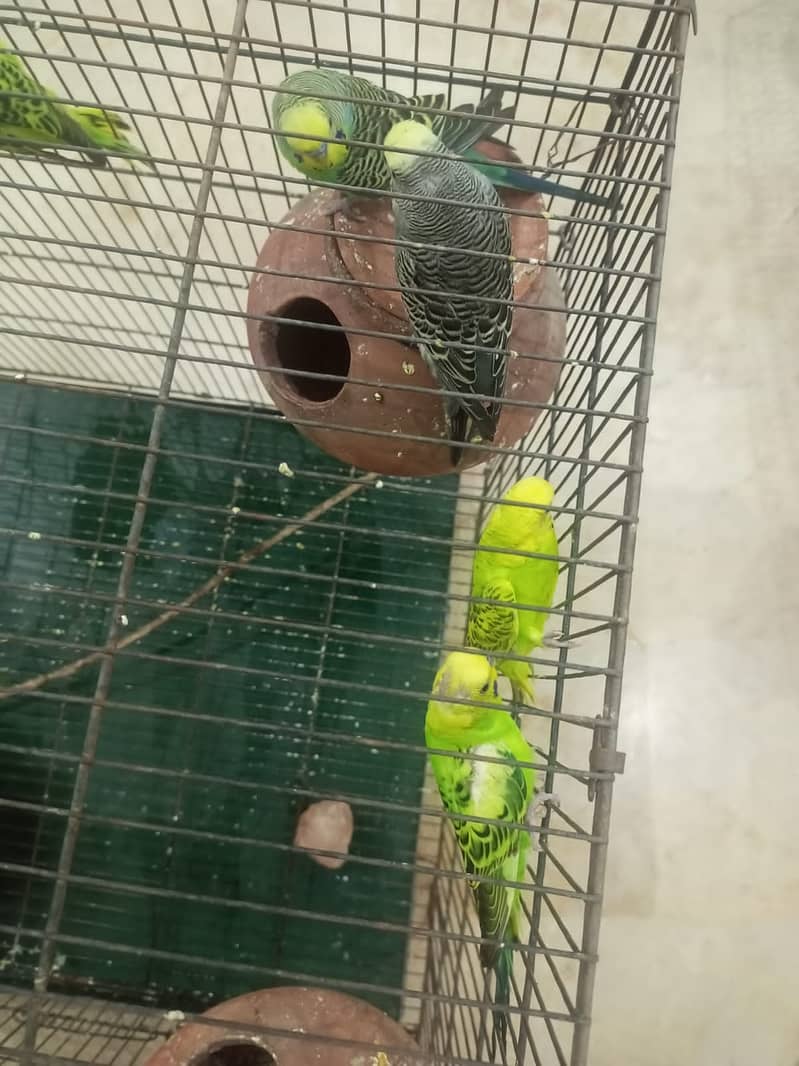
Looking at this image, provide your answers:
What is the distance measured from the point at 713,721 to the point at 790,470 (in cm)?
52

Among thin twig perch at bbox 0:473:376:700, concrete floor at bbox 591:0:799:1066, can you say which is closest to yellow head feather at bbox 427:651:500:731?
thin twig perch at bbox 0:473:376:700

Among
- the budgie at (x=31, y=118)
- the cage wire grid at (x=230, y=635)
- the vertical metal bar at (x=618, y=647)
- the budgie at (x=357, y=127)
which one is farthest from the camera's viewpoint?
the cage wire grid at (x=230, y=635)

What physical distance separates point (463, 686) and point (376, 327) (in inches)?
15.9

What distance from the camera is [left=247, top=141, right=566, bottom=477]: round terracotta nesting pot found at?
0.81 m

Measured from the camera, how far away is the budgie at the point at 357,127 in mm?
755

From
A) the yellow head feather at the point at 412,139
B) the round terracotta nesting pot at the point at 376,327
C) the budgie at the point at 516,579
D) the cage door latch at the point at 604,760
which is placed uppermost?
the yellow head feather at the point at 412,139

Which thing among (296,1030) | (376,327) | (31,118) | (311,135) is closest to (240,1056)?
(296,1030)

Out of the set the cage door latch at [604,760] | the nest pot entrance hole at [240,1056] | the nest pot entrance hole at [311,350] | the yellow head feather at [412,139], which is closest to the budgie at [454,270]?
the yellow head feather at [412,139]

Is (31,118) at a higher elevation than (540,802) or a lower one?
higher

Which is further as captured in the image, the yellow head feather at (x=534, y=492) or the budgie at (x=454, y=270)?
the yellow head feather at (x=534, y=492)

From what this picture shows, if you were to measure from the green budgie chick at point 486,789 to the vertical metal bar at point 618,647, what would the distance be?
18 centimetres

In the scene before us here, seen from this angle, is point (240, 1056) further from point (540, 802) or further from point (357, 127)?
point (357, 127)

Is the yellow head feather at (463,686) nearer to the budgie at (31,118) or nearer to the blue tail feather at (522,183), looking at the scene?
the blue tail feather at (522,183)

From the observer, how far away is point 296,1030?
0.75m
